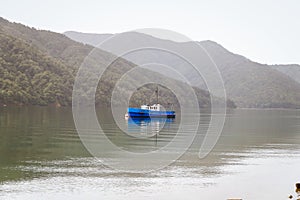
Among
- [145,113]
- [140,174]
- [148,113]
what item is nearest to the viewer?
[140,174]

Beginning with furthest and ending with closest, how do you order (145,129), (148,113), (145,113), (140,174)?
(148,113) < (145,113) < (145,129) < (140,174)

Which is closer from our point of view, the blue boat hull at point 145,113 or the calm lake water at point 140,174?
the calm lake water at point 140,174

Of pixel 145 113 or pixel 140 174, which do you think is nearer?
pixel 140 174

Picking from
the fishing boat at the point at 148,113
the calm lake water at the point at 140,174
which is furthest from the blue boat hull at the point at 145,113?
the calm lake water at the point at 140,174

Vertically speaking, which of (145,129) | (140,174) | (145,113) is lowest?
(140,174)

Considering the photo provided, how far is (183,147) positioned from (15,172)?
36.2 m

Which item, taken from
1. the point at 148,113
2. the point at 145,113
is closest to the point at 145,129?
the point at 145,113

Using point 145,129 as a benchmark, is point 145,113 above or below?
above

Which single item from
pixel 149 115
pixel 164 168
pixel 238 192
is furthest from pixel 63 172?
pixel 149 115

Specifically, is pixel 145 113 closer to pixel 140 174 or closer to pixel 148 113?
pixel 148 113

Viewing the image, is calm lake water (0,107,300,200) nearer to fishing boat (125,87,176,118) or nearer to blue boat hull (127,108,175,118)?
blue boat hull (127,108,175,118)

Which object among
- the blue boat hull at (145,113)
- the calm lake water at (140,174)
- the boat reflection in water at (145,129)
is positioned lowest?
the calm lake water at (140,174)

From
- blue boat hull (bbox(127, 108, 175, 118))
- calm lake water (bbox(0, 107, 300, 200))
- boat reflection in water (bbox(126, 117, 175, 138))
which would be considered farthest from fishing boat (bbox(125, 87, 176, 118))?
calm lake water (bbox(0, 107, 300, 200))

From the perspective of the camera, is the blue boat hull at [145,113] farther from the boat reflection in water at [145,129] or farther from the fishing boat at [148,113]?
the boat reflection in water at [145,129]
